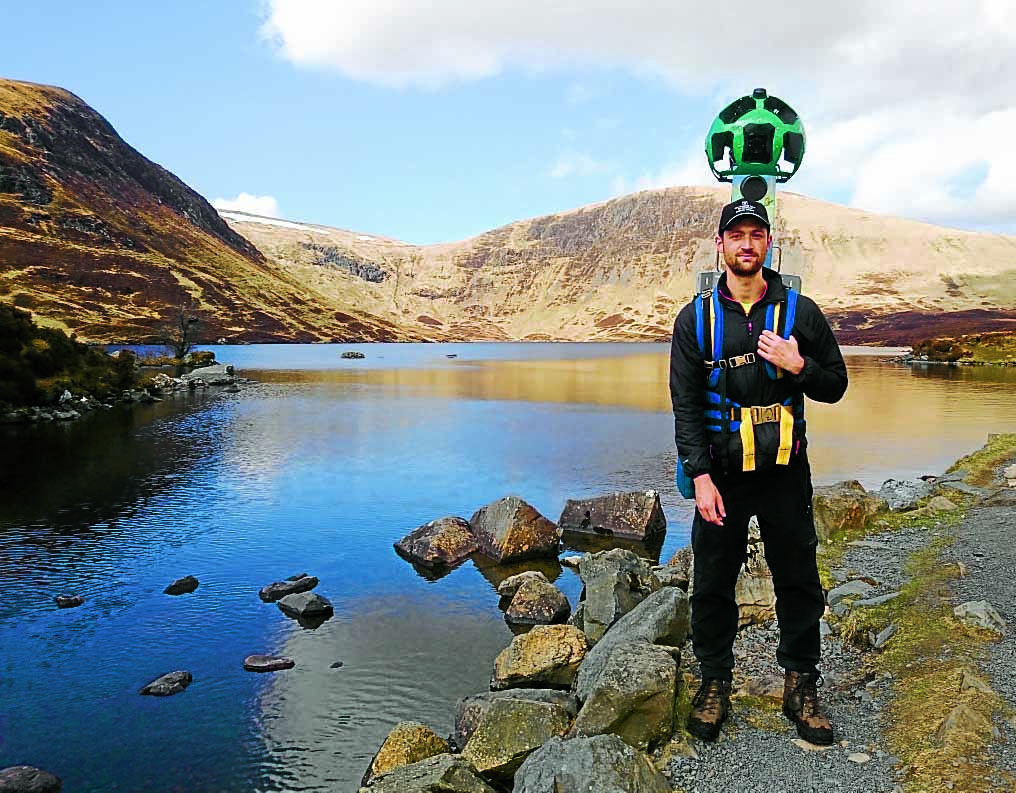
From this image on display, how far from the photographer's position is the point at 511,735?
30.8ft

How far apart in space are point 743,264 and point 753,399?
1.21m

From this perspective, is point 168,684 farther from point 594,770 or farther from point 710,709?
point 710,709

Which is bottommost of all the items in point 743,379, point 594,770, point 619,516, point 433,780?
point 619,516

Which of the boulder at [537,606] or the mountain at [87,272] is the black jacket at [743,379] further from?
the mountain at [87,272]

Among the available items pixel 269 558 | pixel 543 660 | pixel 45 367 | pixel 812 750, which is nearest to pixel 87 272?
pixel 45 367

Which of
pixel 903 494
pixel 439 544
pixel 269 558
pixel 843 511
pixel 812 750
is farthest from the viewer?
pixel 903 494

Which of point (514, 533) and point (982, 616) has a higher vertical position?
point (982, 616)

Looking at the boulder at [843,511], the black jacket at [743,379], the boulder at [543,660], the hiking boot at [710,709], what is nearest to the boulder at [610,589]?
the boulder at [543,660]

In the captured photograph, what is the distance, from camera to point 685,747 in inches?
279

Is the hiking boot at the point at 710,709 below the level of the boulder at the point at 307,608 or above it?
above

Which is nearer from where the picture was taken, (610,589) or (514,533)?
(610,589)

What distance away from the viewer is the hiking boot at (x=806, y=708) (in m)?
6.79

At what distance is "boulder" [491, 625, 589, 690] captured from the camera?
1277cm

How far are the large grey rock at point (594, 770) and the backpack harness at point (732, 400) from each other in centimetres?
283
